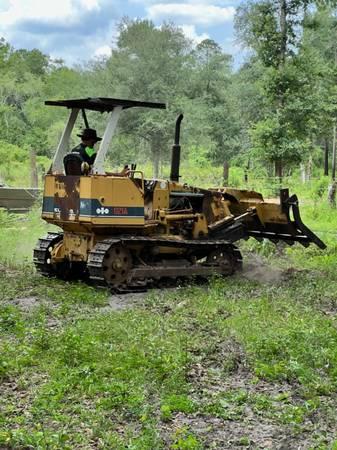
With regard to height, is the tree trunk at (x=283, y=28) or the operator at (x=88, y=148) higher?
the tree trunk at (x=283, y=28)

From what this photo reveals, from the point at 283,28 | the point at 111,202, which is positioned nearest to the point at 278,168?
the point at 283,28

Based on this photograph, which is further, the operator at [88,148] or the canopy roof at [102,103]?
the operator at [88,148]

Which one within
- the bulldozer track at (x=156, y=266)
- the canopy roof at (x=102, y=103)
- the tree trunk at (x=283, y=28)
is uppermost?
the tree trunk at (x=283, y=28)

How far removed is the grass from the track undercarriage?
0.66m

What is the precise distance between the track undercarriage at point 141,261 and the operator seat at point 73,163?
115 cm

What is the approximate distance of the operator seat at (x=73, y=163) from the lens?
11.0 m

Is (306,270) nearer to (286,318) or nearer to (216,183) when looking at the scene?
(286,318)

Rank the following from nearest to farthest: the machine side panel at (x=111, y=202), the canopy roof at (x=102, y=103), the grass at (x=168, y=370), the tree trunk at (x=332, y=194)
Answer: the grass at (x=168, y=370) → the machine side panel at (x=111, y=202) → the canopy roof at (x=102, y=103) → the tree trunk at (x=332, y=194)

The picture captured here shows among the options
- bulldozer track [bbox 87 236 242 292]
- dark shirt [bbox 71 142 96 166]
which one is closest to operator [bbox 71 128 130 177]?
dark shirt [bbox 71 142 96 166]

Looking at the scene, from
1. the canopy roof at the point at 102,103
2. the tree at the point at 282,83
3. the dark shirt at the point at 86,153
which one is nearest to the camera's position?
the canopy roof at the point at 102,103

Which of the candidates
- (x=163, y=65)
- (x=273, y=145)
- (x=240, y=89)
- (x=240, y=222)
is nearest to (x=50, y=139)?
(x=163, y=65)

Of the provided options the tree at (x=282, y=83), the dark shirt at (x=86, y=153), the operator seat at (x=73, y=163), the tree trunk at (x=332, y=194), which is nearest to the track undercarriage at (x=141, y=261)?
the operator seat at (x=73, y=163)

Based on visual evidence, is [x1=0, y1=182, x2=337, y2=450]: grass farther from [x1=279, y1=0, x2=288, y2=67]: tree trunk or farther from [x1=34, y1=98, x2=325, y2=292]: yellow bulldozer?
[x1=279, y1=0, x2=288, y2=67]: tree trunk

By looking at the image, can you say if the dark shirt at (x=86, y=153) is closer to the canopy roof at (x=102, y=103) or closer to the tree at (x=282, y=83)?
the canopy roof at (x=102, y=103)
